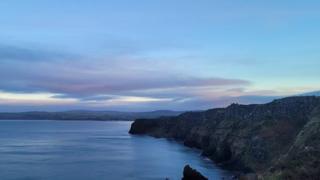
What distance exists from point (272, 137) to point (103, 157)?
39.9m

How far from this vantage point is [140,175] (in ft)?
253

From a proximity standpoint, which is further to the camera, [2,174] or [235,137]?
[235,137]

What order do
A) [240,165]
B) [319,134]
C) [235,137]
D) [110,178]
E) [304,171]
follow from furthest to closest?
[235,137] < [240,165] < [110,178] < [319,134] < [304,171]

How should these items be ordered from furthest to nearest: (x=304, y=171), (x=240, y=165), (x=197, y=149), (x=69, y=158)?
(x=197, y=149) < (x=69, y=158) < (x=240, y=165) < (x=304, y=171)

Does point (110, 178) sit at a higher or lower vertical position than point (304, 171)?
lower

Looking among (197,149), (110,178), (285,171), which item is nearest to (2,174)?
(110,178)

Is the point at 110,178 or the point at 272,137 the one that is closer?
the point at 110,178

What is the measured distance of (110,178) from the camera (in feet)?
244

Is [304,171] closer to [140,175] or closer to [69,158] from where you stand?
[140,175]

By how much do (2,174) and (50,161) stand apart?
19.5m

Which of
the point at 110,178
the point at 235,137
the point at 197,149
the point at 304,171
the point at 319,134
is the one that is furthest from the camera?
the point at 197,149

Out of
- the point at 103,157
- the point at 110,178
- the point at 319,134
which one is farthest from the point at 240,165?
the point at 103,157

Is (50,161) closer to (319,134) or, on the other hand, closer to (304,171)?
(319,134)

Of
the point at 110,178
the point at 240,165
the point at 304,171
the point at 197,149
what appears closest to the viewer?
the point at 304,171
